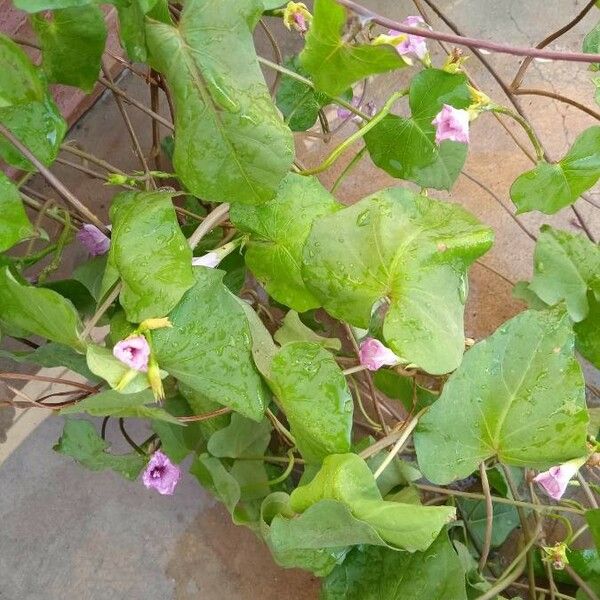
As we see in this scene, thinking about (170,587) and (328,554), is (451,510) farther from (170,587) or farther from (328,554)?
(170,587)

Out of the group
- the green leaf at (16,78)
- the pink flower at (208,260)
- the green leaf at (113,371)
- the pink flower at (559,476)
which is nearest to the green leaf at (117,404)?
the green leaf at (113,371)

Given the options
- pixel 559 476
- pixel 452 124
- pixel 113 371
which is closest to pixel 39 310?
pixel 113 371

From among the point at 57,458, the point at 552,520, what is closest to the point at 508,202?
the point at 552,520

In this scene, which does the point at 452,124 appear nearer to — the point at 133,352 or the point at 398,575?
the point at 133,352

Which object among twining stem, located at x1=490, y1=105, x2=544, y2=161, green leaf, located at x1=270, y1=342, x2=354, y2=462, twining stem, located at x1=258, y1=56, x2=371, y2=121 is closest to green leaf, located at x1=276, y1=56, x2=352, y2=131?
twining stem, located at x1=258, y1=56, x2=371, y2=121

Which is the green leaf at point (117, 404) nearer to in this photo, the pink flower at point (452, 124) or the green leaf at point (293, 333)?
the green leaf at point (293, 333)

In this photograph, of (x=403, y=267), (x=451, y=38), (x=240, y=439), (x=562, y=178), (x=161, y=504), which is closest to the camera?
(x=451, y=38)
